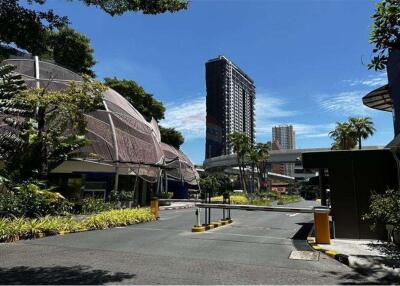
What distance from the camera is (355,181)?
13.9 metres

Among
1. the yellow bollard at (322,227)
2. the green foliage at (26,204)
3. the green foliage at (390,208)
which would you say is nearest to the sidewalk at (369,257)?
the yellow bollard at (322,227)

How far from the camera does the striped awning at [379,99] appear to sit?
19.7m

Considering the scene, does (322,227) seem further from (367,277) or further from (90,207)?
(90,207)

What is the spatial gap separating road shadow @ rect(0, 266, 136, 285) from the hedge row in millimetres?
5114

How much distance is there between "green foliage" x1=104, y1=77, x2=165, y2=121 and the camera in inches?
2234

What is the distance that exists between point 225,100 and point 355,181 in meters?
96.2

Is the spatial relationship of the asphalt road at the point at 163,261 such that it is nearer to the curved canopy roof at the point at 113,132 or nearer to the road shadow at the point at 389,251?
the road shadow at the point at 389,251

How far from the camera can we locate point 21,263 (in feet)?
30.7

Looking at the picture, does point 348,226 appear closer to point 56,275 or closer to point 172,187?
point 56,275

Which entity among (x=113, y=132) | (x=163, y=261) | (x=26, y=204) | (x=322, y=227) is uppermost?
(x=113, y=132)

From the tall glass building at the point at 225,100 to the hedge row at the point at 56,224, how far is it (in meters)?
85.7

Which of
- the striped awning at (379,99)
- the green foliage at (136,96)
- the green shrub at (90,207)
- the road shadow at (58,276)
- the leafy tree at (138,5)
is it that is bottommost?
the road shadow at (58,276)

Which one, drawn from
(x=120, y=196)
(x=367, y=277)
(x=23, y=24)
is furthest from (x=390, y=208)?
(x=120, y=196)

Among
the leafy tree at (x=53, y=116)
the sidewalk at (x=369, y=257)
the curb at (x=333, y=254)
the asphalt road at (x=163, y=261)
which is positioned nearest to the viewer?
the asphalt road at (x=163, y=261)
